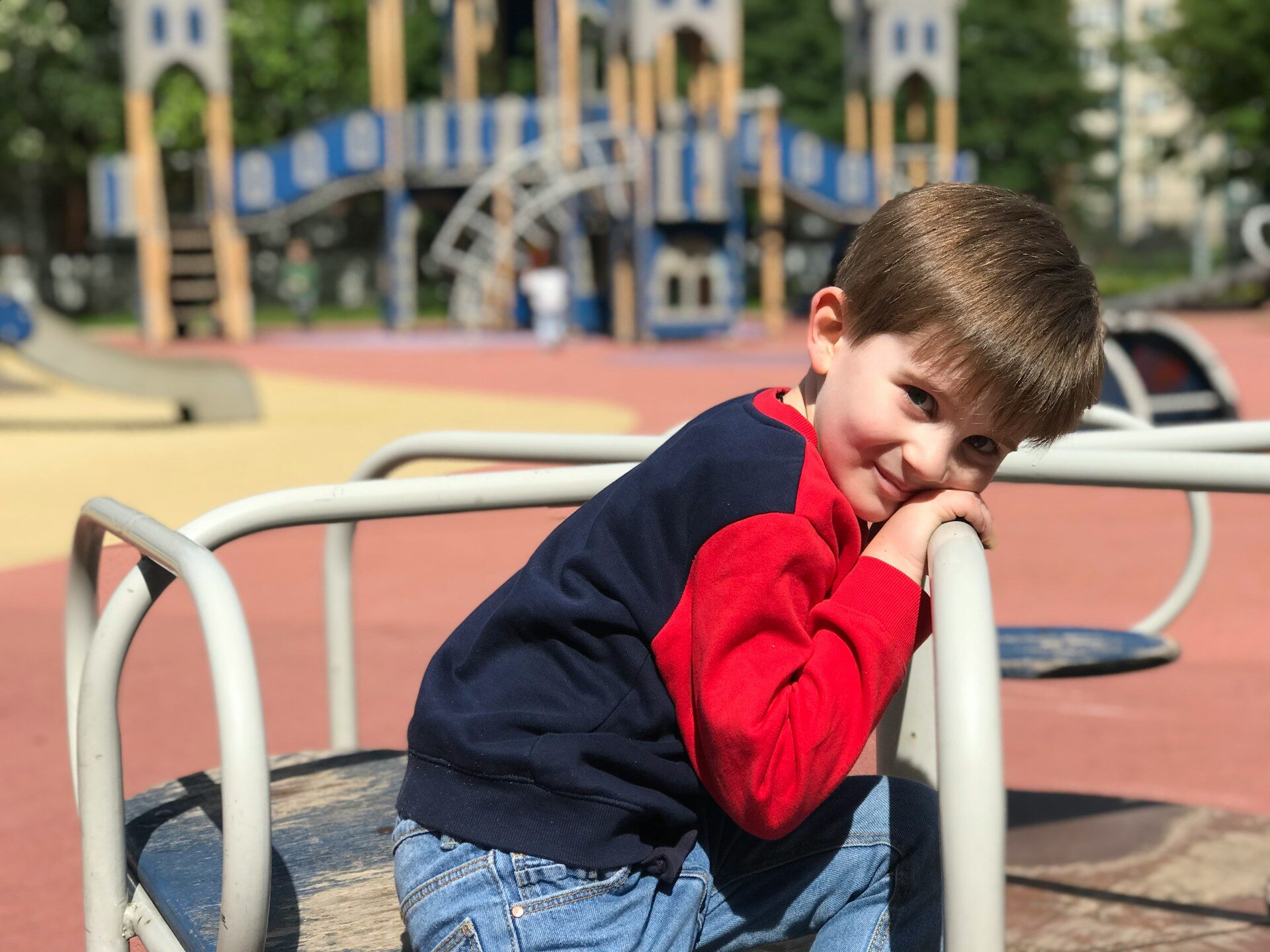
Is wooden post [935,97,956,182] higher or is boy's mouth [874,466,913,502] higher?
wooden post [935,97,956,182]

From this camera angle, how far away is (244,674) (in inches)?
55.3

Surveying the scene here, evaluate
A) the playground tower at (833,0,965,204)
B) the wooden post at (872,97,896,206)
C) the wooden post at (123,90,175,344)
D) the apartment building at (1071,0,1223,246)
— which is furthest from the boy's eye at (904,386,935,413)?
the apartment building at (1071,0,1223,246)

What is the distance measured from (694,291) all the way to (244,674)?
68.4 feet

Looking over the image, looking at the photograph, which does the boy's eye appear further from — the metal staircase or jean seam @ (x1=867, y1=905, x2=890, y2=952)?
the metal staircase

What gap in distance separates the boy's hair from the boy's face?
0.02 m

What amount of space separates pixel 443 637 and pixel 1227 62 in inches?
1108

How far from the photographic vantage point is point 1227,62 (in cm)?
2925

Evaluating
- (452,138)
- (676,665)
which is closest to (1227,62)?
(452,138)

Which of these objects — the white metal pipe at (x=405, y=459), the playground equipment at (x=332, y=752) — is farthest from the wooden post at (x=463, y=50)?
the playground equipment at (x=332, y=752)

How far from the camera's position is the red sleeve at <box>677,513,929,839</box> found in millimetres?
1377

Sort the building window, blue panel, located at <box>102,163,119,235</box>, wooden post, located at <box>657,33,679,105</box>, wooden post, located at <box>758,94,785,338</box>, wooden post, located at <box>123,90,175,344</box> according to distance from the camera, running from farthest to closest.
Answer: wooden post, located at <box>657,33,679,105</box>
wooden post, located at <box>758,94,785,338</box>
blue panel, located at <box>102,163,119,235</box>
the building window
wooden post, located at <box>123,90,175,344</box>

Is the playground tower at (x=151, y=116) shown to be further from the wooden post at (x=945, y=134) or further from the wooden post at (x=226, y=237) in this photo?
the wooden post at (x=945, y=134)

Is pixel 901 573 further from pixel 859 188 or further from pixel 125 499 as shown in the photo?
pixel 859 188

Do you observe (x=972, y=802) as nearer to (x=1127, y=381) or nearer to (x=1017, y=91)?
(x=1127, y=381)
